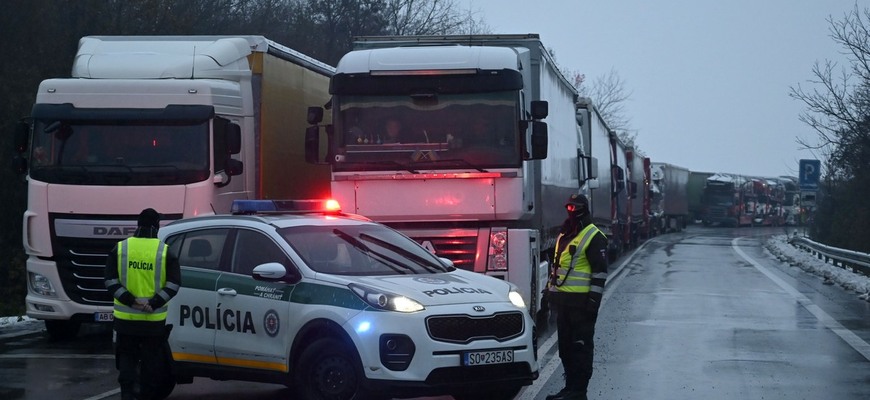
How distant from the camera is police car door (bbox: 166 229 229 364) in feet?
34.5

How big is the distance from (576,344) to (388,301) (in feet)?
7.04

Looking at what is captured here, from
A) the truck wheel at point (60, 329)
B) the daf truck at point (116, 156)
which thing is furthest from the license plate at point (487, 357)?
the truck wheel at point (60, 329)

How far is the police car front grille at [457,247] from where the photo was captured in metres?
14.5

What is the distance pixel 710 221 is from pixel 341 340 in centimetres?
7760

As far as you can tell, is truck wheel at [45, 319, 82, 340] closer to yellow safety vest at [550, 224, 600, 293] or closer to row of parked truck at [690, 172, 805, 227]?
yellow safety vest at [550, 224, 600, 293]

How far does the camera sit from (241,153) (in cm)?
1572

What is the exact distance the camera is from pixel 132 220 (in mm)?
14516

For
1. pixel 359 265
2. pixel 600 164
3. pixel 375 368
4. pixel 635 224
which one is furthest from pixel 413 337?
pixel 635 224

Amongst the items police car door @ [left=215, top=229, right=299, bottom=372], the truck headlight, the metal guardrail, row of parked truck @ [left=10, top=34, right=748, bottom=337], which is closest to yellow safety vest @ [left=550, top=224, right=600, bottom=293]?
police car door @ [left=215, top=229, right=299, bottom=372]

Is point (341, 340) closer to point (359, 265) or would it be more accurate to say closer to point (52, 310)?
point (359, 265)

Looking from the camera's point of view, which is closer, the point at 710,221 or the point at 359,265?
the point at 359,265

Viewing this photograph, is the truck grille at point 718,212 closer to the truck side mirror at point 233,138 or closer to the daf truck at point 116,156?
the daf truck at point 116,156

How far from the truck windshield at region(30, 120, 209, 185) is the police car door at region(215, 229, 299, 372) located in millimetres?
4356

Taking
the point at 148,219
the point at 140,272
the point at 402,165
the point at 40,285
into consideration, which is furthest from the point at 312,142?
the point at 140,272
